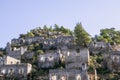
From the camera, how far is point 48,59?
7088 cm

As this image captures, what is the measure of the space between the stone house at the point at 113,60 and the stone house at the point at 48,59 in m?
9.33

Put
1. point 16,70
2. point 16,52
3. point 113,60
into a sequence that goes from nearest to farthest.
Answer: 1. point 16,70
2. point 113,60
3. point 16,52

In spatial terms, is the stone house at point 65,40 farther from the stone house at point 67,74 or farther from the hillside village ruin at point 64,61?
the stone house at point 67,74

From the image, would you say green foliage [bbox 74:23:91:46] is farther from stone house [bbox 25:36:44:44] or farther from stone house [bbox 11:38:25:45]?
stone house [bbox 11:38:25:45]

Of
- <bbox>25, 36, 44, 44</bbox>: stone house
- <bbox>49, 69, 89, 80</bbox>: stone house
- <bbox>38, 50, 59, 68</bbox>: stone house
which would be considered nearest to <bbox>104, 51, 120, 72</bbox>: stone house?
<bbox>49, 69, 89, 80</bbox>: stone house

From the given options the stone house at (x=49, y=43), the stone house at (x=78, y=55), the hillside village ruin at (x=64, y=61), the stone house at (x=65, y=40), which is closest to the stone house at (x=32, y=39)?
the stone house at (x=49, y=43)

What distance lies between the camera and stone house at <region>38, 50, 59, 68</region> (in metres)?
70.4

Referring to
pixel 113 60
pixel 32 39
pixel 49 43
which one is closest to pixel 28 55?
pixel 49 43

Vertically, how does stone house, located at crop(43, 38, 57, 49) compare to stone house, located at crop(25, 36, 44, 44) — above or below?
below

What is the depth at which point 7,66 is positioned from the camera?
67.9 meters

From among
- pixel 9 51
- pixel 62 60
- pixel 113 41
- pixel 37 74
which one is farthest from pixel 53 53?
pixel 113 41

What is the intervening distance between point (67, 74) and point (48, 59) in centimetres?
1106

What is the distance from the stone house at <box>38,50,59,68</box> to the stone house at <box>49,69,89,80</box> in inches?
370

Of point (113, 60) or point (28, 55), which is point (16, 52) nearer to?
point (28, 55)
